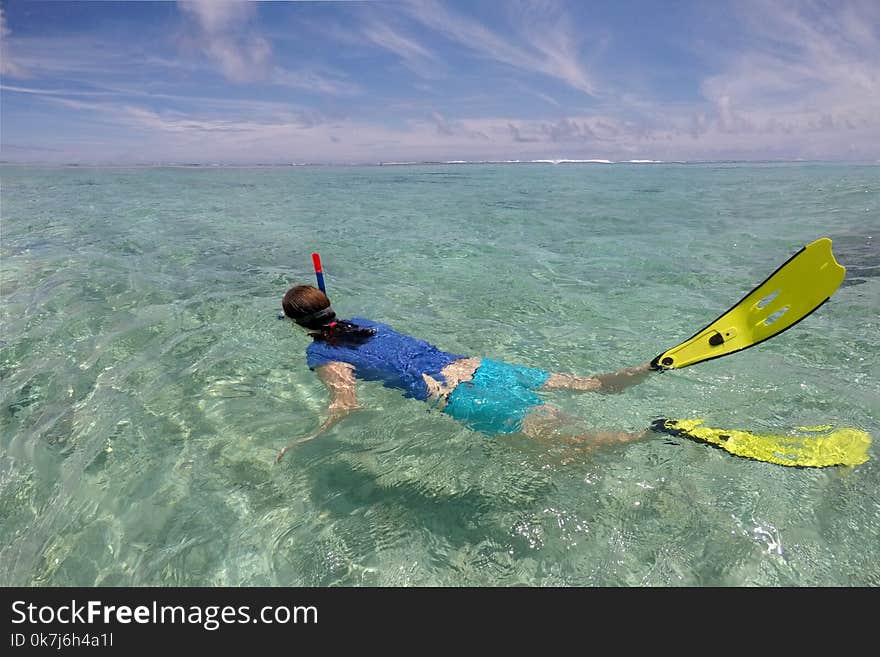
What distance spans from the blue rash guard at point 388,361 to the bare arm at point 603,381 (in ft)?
3.60

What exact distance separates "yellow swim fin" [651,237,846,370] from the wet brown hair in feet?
A: 10.2

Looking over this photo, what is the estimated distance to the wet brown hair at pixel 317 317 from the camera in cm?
431

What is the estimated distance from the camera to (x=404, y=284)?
1048cm

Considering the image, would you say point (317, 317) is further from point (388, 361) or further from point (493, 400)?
point (493, 400)

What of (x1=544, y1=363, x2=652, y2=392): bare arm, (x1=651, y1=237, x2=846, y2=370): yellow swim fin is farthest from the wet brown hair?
(x1=651, y1=237, x2=846, y2=370): yellow swim fin

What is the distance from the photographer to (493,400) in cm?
412

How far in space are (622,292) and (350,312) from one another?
18.3ft

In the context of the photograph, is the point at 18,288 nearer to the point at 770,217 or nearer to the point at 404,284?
the point at 404,284

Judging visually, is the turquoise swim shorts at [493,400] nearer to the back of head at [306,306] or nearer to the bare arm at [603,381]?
the bare arm at [603,381]

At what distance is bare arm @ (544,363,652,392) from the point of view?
4.58m

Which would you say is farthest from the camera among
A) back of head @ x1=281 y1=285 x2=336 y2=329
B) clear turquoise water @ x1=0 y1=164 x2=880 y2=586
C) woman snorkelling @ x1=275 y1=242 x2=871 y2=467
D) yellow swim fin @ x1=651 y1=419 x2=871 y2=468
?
back of head @ x1=281 y1=285 x2=336 y2=329

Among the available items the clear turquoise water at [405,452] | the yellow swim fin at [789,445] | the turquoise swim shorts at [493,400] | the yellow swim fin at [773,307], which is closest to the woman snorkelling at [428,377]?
the turquoise swim shorts at [493,400]

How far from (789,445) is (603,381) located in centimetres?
161

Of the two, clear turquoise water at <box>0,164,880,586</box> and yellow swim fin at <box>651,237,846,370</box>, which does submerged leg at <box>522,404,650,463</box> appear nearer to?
clear turquoise water at <box>0,164,880,586</box>
